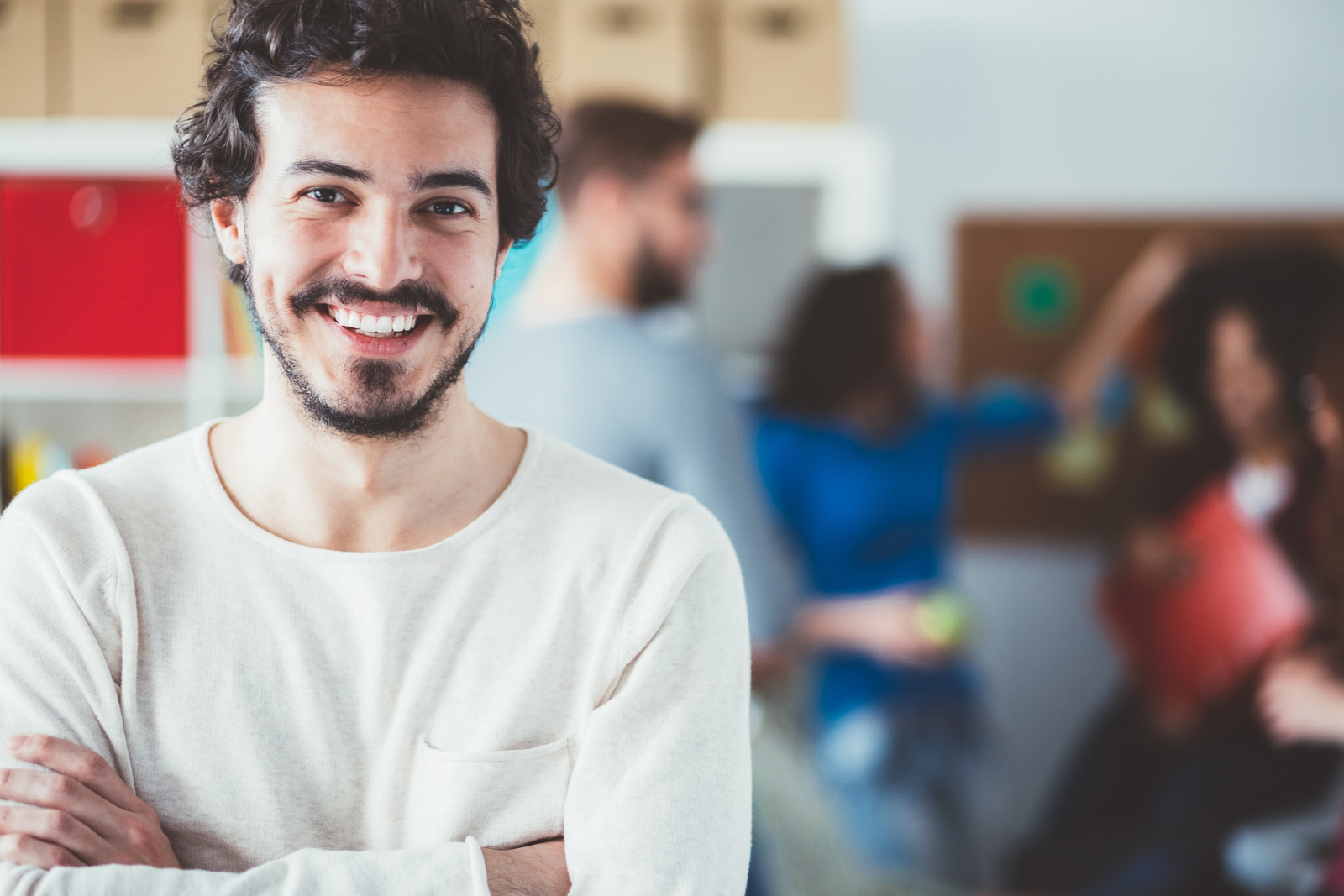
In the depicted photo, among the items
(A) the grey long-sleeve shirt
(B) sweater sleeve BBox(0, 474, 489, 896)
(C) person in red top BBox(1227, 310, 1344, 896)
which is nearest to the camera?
(B) sweater sleeve BBox(0, 474, 489, 896)

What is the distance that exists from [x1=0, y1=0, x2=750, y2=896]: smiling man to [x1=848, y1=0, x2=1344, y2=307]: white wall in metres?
2.88

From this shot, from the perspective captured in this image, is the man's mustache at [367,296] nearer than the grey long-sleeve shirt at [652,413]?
Yes

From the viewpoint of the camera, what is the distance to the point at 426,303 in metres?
0.90

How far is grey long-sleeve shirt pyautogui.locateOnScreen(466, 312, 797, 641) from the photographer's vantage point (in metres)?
1.55

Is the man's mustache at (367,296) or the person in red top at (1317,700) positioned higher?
the man's mustache at (367,296)

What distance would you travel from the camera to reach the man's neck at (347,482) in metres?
0.96

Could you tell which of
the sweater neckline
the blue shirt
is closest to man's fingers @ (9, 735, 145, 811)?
the sweater neckline

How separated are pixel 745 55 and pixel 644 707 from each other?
7.40 feet

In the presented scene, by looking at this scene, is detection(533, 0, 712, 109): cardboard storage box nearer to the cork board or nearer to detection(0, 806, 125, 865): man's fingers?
the cork board

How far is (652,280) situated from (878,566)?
111cm

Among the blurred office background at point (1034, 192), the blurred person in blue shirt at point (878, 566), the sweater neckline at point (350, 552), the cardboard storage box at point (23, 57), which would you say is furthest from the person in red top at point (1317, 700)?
the cardboard storage box at point (23, 57)

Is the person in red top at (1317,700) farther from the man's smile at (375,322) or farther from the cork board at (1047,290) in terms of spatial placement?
the man's smile at (375,322)

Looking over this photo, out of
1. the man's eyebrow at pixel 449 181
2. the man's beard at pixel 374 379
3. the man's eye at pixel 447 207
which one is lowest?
the man's beard at pixel 374 379

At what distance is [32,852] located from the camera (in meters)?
0.83
